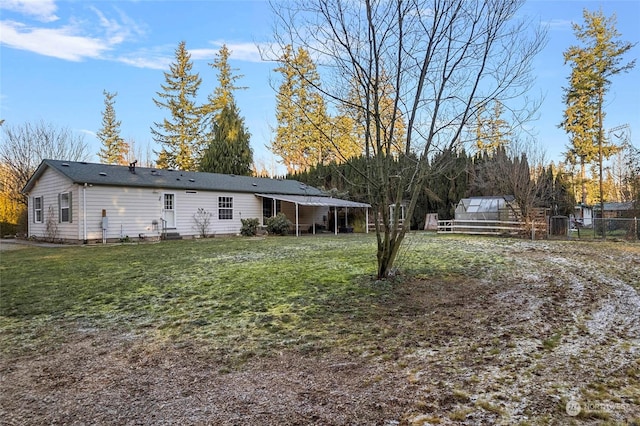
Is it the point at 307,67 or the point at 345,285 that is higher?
the point at 307,67

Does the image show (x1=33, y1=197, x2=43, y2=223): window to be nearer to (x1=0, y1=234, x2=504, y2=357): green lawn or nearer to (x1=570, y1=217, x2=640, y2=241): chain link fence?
(x1=0, y1=234, x2=504, y2=357): green lawn

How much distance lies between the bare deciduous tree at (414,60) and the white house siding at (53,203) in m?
12.4

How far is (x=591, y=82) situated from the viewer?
22.8m

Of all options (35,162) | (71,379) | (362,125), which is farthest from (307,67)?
(35,162)

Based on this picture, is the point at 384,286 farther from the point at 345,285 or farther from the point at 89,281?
the point at 89,281

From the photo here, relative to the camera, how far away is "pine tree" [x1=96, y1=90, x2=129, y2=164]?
33.0 m

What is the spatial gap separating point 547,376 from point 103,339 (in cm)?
403

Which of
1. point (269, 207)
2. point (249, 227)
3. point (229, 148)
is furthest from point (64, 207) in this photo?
point (229, 148)

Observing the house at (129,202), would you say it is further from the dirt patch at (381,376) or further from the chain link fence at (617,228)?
the chain link fence at (617,228)

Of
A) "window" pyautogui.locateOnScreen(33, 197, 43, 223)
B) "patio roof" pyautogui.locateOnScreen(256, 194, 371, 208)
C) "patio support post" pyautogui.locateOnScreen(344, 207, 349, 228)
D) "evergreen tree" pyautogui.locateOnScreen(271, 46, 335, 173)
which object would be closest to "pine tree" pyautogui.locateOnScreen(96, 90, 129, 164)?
"evergreen tree" pyautogui.locateOnScreen(271, 46, 335, 173)

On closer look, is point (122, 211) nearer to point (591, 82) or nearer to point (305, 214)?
point (305, 214)

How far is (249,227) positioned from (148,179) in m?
5.02

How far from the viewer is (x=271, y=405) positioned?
244cm

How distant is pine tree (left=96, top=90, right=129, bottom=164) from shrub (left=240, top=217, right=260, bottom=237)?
2174cm
